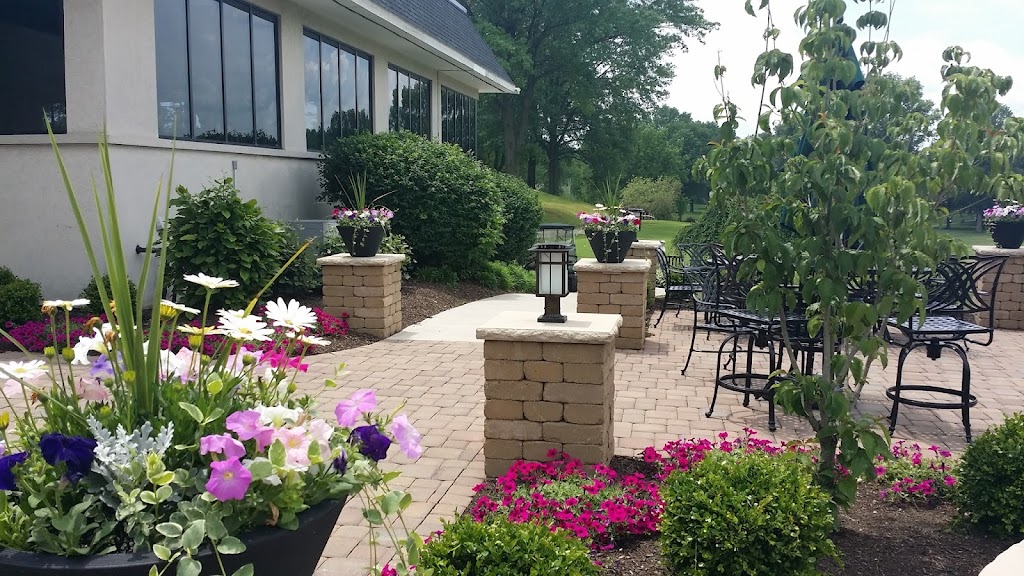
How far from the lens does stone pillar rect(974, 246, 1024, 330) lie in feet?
30.5

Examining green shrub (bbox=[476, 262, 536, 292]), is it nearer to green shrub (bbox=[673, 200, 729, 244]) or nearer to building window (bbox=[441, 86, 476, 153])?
green shrub (bbox=[673, 200, 729, 244])

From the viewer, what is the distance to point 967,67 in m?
3.18

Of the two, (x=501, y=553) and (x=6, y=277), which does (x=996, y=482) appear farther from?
(x=6, y=277)

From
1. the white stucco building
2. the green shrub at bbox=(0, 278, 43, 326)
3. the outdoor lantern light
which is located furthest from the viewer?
the white stucco building

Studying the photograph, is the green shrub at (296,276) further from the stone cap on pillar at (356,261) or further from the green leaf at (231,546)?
the green leaf at (231,546)

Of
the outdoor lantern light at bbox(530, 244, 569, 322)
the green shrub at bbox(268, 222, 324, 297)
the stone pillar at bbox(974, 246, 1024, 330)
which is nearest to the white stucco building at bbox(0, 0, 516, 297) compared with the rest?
the green shrub at bbox(268, 222, 324, 297)

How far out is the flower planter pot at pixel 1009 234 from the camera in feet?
30.9

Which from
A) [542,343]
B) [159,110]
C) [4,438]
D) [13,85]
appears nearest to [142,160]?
[159,110]

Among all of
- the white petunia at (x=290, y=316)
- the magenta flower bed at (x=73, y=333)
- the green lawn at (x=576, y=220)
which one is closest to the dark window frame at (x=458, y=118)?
the green lawn at (x=576, y=220)

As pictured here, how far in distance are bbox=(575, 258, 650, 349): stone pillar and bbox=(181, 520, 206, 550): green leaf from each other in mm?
6308

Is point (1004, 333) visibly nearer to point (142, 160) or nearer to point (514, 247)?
point (514, 247)

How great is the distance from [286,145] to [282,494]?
10.2 m

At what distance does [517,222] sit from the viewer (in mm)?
15172

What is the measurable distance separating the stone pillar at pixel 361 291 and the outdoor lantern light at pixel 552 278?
13.2 feet
